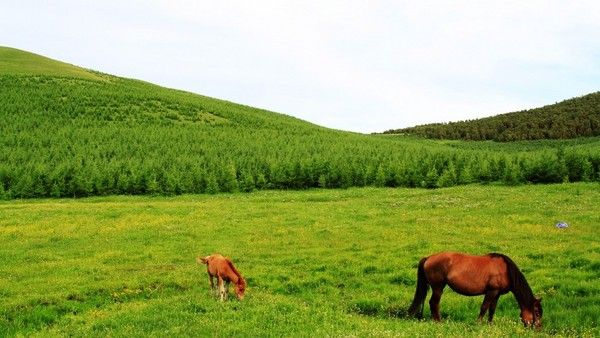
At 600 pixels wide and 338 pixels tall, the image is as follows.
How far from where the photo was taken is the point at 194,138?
9181cm

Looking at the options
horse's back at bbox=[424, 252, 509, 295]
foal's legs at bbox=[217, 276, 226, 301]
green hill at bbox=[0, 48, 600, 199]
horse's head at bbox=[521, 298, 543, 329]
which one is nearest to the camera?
horse's head at bbox=[521, 298, 543, 329]

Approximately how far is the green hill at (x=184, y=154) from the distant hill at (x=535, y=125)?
379 inches

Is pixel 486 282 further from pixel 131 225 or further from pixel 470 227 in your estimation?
pixel 131 225

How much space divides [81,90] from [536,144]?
3819 inches

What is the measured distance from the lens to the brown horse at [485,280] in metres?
13.6

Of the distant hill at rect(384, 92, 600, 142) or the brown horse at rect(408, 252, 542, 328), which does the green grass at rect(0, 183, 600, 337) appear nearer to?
the brown horse at rect(408, 252, 542, 328)

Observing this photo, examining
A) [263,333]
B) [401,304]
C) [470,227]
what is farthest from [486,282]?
[470,227]

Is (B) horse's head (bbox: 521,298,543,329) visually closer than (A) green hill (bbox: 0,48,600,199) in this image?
Yes

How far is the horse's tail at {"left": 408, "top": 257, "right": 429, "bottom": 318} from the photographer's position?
1448 cm

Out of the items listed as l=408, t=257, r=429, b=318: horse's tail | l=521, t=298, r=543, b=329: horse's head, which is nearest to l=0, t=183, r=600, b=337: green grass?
l=521, t=298, r=543, b=329: horse's head

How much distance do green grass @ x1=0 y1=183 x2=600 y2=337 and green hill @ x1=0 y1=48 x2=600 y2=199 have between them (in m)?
16.9

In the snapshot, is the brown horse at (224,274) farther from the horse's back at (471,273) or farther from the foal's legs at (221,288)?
the horse's back at (471,273)

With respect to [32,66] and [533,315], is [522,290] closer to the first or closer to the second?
[533,315]

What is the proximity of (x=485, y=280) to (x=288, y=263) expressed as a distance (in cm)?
1245
